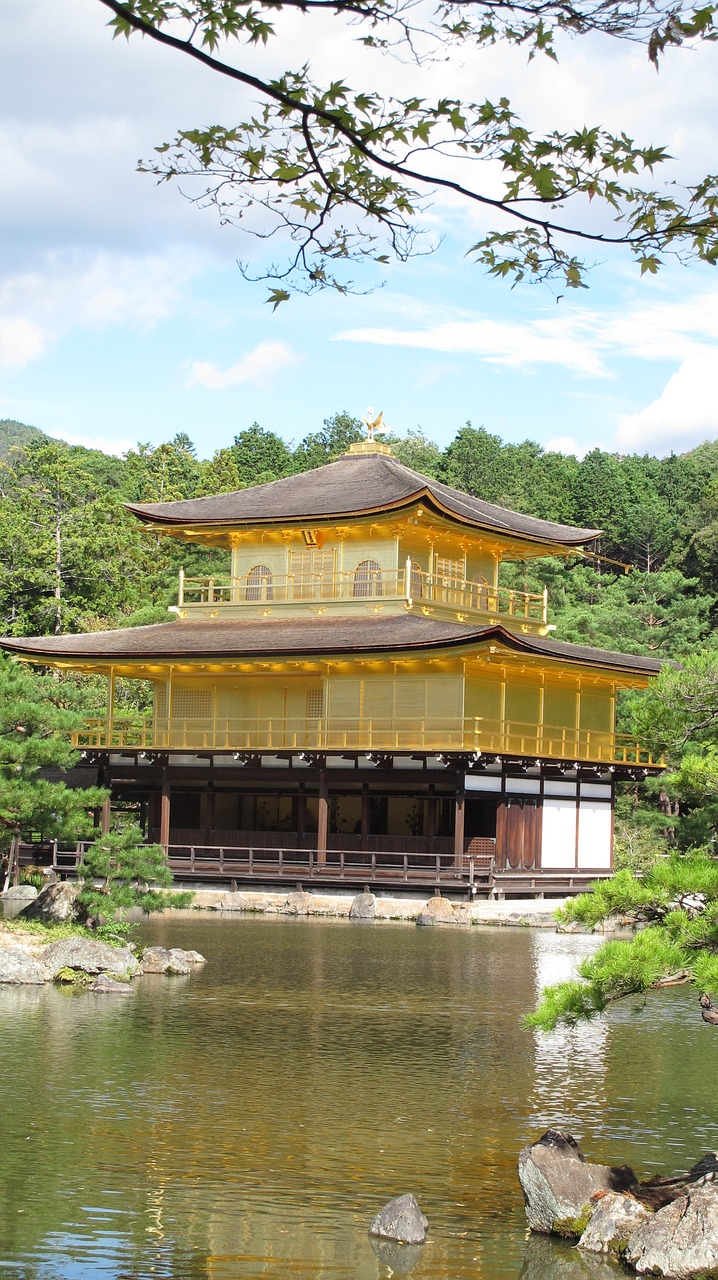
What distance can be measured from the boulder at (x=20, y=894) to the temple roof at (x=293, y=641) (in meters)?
7.05

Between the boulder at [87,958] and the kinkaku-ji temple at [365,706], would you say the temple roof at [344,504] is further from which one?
the boulder at [87,958]

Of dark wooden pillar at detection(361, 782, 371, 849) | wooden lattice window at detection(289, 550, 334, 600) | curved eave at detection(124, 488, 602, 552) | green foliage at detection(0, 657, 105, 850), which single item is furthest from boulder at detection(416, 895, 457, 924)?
wooden lattice window at detection(289, 550, 334, 600)

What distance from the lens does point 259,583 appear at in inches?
1668

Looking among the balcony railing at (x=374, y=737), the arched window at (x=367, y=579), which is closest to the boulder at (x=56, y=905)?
the balcony railing at (x=374, y=737)

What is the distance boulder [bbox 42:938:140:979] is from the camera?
20.6m

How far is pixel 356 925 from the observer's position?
3075 cm

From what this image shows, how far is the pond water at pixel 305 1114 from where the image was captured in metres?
9.89

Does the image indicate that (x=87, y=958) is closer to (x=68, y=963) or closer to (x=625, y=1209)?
(x=68, y=963)

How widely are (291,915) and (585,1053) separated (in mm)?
16469

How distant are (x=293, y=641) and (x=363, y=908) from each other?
736 centimetres

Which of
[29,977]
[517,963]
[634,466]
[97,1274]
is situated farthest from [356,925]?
[634,466]

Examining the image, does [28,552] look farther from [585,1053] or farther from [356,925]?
[585,1053]

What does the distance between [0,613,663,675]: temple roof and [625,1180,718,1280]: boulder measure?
2331 centimetres

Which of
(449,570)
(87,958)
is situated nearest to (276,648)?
(449,570)
